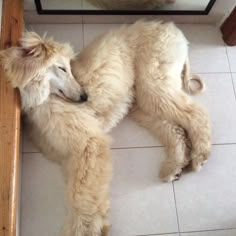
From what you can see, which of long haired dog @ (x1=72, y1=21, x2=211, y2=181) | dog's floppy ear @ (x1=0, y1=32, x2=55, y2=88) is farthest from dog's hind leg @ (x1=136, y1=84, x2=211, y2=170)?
dog's floppy ear @ (x1=0, y1=32, x2=55, y2=88)

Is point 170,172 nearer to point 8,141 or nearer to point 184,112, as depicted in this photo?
point 184,112

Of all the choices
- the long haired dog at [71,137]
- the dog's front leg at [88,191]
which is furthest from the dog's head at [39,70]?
the dog's front leg at [88,191]

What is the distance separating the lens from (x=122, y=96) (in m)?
1.72

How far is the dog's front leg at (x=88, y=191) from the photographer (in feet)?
4.97

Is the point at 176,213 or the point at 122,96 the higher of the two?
the point at 122,96

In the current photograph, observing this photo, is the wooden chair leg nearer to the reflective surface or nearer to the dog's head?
the dog's head

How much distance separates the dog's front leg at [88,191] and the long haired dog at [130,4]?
0.90 metres

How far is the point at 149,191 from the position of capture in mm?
1745

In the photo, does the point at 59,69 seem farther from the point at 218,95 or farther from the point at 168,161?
the point at 218,95

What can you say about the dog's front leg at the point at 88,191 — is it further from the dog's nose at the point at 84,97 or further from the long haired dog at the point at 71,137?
the dog's nose at the point at 84,97

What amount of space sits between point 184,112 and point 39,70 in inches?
31.1

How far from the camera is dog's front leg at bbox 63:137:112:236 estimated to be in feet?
4.97

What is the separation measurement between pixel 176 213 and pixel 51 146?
0.75 m

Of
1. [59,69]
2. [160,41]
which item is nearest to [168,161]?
[160,41]
